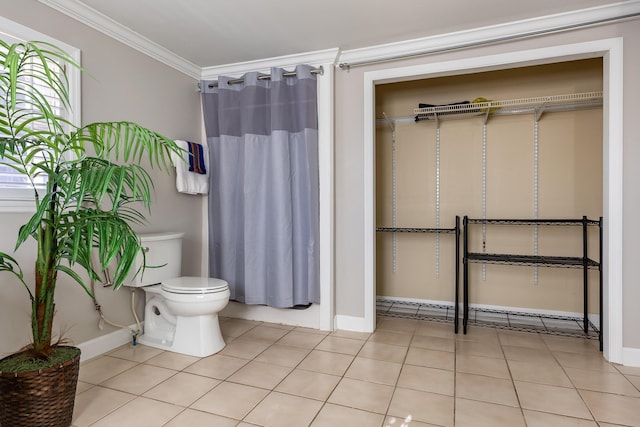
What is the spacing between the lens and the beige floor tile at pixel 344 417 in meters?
1.62

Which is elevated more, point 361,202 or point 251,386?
point 361,202

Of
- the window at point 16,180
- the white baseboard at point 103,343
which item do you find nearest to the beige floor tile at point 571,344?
the white baseboard at point 103,343

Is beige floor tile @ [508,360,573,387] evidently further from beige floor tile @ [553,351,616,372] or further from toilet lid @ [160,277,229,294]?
toilet lid @ [160,277,229,294]

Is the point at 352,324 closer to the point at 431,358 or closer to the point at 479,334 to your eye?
the point at 431,358

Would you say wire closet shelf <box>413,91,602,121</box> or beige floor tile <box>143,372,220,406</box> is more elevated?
wire closet shelf <box>413,91,602,121</box>

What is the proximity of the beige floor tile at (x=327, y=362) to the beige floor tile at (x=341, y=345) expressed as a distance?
0.21 feet

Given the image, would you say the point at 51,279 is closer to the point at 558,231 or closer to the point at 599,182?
the point at 558,231

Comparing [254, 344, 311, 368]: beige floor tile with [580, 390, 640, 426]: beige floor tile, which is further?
[254, 344, 311, 368]: beige floor tile

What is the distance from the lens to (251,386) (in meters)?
1.95

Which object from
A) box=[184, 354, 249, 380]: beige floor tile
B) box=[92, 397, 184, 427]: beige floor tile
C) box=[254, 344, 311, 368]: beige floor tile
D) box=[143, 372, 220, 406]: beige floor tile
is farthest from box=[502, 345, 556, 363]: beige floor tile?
Result: box=[92, 397, 184, 427]: beige floor tile

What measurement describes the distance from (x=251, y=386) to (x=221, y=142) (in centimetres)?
192

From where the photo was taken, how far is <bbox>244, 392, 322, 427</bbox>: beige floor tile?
5.36 ft

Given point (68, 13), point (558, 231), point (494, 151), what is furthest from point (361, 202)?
point (68, 13)

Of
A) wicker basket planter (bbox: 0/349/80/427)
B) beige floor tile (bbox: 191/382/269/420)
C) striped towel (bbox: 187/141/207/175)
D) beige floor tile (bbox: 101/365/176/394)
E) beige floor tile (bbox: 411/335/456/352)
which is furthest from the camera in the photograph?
striped towel (bbox: 187/141/207/175)
